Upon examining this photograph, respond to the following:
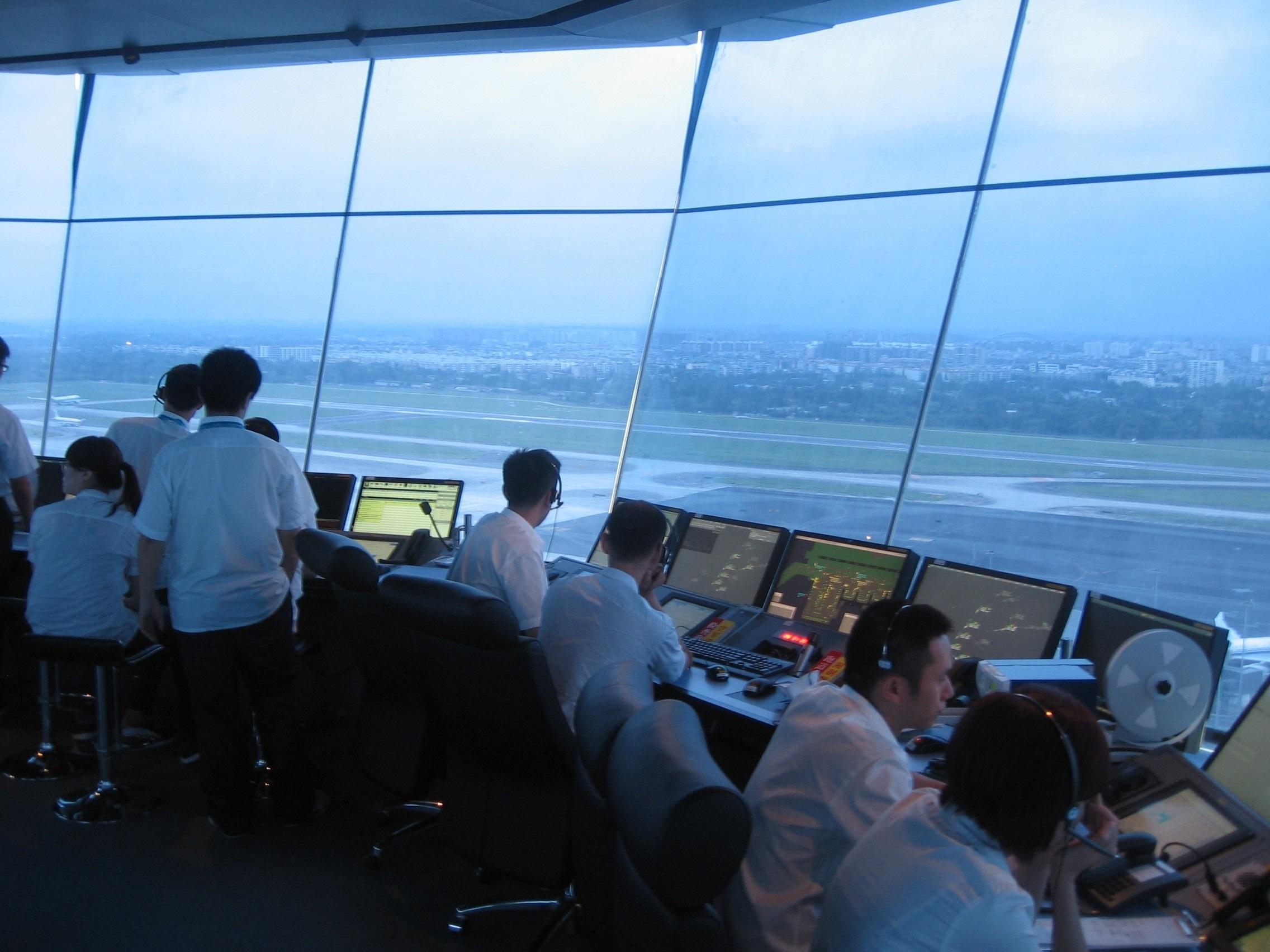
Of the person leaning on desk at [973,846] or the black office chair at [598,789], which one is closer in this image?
the person leaning on desk at [973,846]

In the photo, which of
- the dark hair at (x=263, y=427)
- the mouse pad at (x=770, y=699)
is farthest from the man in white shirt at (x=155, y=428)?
the mouse pad at (x=770, y=699)

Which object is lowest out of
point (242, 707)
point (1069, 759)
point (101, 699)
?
point (101, 699)

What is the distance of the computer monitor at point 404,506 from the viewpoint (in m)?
4.38

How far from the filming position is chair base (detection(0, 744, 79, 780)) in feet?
11.4

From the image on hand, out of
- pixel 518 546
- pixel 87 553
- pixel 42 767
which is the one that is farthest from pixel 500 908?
pixel 42 767

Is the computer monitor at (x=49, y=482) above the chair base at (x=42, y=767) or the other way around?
above

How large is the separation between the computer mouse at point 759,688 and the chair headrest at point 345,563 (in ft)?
3.56

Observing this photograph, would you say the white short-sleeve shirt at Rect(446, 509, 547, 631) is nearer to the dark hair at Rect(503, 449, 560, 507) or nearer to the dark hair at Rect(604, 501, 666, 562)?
the dark hair at Rect(503, 449, 560, 507)

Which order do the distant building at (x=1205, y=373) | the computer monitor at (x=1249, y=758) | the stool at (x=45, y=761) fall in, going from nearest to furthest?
the computer monitor at (x=1249, y=758)
the stool at (x=45, y=761)
the distant building at (x=1205, y=373)

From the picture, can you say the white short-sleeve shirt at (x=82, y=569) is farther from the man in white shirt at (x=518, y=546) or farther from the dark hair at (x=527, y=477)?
the dark hair at (x=527, y=477)

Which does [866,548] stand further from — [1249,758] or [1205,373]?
[1205,373]

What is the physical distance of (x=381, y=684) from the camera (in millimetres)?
2943

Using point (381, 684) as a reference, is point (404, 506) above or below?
above

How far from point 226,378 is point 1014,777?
2.53m
